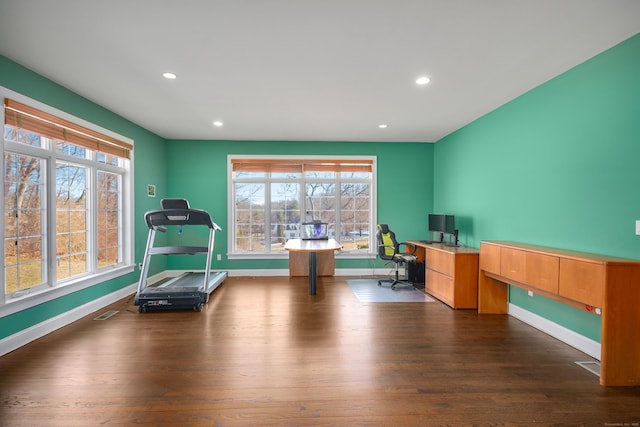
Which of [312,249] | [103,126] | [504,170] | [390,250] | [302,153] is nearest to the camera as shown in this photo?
[504,170]

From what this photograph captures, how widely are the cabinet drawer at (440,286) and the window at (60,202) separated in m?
4.82

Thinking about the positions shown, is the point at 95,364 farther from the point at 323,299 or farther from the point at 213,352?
the point at 323,299

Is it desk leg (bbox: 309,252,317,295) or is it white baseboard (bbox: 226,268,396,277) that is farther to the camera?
white baseboard (bbox: 226,268,396,277)

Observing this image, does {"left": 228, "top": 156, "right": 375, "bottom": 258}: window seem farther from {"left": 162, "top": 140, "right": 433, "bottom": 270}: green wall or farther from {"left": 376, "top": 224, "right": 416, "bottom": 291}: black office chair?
{"left": 376, "top": 224, "right": 416, "bottom": 291}: black office chair

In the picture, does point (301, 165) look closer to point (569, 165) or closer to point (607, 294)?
point (569, 165)

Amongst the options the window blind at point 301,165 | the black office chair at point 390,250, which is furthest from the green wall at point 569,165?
the window blind at point 301,165

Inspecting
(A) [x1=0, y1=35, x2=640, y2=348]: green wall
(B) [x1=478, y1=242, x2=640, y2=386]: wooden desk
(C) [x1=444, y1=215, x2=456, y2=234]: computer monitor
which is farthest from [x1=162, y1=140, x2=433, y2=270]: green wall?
(B) [x1=478, y1=242, x2=640, y2=386]: wooden desk

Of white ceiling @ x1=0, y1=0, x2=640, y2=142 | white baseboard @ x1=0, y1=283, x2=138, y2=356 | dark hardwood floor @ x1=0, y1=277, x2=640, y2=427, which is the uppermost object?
white ceiling @ x1=0, y1=0, x2=640, y2=142

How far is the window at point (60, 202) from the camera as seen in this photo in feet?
9.31

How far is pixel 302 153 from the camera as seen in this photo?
19.2 feet

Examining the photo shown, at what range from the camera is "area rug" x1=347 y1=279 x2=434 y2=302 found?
14.3ft

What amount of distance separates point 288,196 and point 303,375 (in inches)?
159

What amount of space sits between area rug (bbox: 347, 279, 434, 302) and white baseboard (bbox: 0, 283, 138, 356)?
3.60 metres

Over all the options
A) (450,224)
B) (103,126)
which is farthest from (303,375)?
(103,126)
